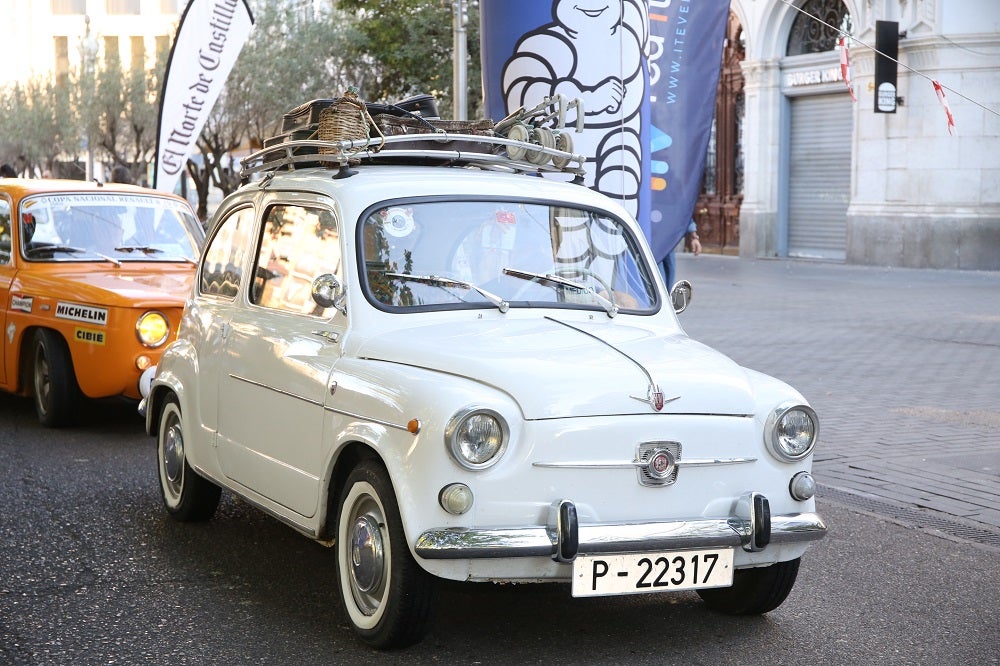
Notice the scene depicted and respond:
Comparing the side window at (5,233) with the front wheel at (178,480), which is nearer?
the front wheel at (178,480)

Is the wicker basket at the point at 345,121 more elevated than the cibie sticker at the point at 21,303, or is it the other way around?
the wicker basket at the point at 345,121

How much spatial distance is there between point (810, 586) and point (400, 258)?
2.06m

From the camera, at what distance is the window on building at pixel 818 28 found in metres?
28.2

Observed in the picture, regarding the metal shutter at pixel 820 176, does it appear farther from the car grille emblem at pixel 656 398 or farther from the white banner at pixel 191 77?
the car grille emblem at pixel 656 398

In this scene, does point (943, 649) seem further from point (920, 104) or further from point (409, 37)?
point (409, 37)

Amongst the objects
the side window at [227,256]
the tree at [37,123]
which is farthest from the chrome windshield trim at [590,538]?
the tree at [37,123]

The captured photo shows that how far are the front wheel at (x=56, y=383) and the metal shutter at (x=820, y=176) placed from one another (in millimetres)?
21379

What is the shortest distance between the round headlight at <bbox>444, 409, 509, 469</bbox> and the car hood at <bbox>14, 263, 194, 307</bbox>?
466cm

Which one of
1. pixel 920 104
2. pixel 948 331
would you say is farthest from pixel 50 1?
pixel 948 331

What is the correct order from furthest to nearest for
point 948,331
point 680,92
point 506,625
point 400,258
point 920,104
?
point 920,104
point 948,331
point 680,92
point 400,258
point 506,625

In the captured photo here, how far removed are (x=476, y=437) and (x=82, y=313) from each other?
5.17m

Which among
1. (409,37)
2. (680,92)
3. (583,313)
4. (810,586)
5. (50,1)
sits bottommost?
(810,586)

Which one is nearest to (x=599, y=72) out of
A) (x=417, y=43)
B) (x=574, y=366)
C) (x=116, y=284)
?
(x=116, y=284)

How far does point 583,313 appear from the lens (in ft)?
17.6
